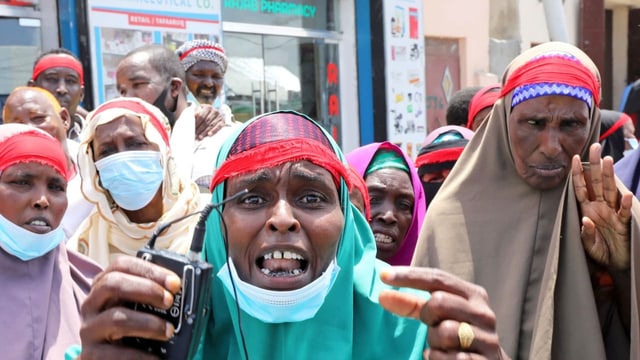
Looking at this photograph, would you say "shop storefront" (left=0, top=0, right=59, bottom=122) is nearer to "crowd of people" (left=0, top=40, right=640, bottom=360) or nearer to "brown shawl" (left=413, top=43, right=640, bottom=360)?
"crowd of people" (left=0, top=40, right=640, bottom=360)

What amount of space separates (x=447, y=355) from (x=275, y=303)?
49cm

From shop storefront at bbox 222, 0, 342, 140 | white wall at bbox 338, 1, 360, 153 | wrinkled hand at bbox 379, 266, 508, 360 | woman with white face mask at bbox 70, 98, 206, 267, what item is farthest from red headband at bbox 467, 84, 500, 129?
white wall at bbox 338, 1, 360, 153

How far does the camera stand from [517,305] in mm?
2449

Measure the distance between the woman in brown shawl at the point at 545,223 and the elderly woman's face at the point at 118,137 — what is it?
1.54m

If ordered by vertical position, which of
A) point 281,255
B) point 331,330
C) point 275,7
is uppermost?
point 275,7

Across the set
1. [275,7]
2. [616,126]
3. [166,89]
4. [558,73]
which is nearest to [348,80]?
[275,7]

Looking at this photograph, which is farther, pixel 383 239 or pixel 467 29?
pixel 467 29

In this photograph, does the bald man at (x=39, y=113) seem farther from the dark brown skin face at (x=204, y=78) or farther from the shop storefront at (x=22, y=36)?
the shop storefront at (x=22, y=36)

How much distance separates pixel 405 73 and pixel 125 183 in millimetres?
7056

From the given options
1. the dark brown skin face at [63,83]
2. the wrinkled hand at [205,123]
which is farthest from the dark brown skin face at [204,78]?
the dark brown skin face at [63,83]

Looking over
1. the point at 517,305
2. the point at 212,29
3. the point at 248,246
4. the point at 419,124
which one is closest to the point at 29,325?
the point at 248,246

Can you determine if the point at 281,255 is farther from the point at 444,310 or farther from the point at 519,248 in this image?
the point at 519,248

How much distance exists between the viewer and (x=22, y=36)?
6.31 meters

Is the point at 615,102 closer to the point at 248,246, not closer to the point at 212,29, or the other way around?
the point at 212,29
